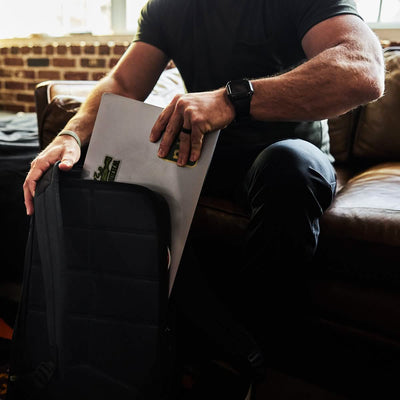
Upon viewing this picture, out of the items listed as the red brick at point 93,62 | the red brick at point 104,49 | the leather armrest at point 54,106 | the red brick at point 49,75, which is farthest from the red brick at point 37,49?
the leather armrest at point 54,106

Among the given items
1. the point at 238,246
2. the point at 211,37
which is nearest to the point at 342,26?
the point at 211,37

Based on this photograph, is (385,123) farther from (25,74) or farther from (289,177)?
(25,74)

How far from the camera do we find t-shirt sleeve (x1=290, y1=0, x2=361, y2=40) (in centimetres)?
85

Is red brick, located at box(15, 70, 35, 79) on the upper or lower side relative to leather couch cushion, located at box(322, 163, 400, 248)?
upper

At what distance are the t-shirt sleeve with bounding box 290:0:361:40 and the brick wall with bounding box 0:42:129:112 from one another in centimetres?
165

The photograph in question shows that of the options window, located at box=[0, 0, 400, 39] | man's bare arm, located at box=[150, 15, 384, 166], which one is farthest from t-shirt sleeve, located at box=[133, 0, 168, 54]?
window, located at box=[0, 0, 400, 39]

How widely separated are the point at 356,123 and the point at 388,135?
0.13 meters

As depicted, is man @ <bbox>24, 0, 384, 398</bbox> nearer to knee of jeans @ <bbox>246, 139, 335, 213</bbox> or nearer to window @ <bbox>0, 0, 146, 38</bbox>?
knee of jeans @ <bbox>246, 139, 335, 213</bbox>

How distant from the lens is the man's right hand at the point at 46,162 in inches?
29.9

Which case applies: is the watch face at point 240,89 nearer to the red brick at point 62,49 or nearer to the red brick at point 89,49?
the red brick at point 89,49

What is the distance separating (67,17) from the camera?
9.32ft

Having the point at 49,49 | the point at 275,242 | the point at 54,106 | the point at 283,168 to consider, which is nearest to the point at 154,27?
the point at 54,106

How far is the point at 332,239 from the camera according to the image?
2.85 feet

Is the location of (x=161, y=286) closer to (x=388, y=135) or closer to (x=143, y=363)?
(x=143, y=363)
